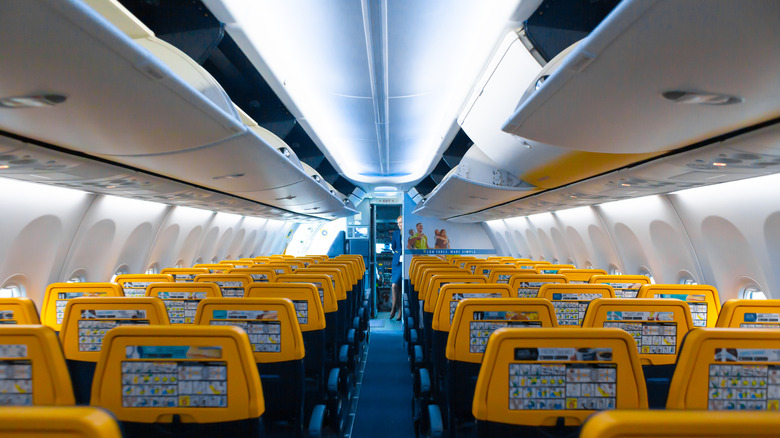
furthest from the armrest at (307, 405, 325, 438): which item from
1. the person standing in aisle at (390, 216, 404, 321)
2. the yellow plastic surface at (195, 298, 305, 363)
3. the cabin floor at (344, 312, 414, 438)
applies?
the person standing in aisle at (390, 216, 404, 321)

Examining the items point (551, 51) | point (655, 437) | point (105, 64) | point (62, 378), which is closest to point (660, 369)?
point (655, 437)

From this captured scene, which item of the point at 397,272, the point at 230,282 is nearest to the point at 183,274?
the point at 230,282

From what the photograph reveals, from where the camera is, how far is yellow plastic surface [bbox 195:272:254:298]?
4.56 m

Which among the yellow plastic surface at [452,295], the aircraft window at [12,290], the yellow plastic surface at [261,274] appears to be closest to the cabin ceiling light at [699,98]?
the yellow plastic surface at [452,295]

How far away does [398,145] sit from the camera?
10219 mm

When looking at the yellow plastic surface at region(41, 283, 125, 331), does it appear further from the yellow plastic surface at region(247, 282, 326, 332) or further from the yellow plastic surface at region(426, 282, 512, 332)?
the yellow plastic surface at region(426, 282, 512, 332)

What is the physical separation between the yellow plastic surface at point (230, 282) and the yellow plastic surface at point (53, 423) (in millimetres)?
3593

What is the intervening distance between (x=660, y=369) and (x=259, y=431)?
2472mm

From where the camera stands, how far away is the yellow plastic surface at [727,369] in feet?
6.13

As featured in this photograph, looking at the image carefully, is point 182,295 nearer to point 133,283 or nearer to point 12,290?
point 133,283

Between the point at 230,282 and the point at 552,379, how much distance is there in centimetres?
373

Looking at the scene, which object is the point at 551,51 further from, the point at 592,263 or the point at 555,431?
the point at 592,263

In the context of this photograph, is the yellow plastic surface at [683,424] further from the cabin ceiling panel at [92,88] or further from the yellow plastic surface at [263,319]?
the yellow plastic surface at [263,319]

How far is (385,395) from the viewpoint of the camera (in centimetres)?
645
